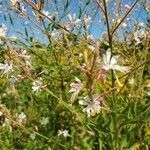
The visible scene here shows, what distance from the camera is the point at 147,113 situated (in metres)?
1.69

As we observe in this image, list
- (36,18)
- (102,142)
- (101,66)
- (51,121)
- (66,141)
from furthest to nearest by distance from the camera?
1. (51,121)
2. (66,141)
3. (36,18)
4. (102,142)
5. (101,66)

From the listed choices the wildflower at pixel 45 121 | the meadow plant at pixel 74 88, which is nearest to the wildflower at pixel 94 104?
the meadow plant at pixel 74 88

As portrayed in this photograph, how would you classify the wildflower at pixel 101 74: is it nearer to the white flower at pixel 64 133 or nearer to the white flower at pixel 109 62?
the white flower at pixel 109 62

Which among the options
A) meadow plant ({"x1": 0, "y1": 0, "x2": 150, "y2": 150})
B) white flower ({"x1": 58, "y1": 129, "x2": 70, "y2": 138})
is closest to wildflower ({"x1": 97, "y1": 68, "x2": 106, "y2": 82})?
meadow plant ({"x1": 0, "y1": 0, "x2": 150, "y2": 150})

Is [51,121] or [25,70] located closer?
[25,70]

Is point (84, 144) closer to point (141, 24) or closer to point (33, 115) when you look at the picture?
point (33, 115)

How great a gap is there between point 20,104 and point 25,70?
1.88 m

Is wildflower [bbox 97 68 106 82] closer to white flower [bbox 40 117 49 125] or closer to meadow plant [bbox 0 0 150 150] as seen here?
meadow plant [bbox 0 0 150 150]

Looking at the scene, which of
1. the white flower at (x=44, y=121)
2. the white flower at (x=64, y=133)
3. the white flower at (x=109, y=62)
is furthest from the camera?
the white flower at (x=44, y=121)

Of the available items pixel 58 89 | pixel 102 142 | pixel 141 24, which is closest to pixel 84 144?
pixel 102 142

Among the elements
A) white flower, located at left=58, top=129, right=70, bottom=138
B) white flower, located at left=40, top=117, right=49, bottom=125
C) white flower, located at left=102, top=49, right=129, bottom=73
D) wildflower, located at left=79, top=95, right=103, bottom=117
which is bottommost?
wildflower, located at left=79, top=95, right=103, bottom=117

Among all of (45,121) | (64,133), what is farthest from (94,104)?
(45,121)

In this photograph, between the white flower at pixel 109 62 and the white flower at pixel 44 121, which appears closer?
the white flower at pixel 109 62

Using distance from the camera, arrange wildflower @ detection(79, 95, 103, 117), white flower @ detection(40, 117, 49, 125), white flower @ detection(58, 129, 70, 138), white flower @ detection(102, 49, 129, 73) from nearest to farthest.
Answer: white flower @ detection(102, 49, 129, 73) → wildflower @ detection(79, 95, 103, 117) → white flower @ detection(58, 129, 70, 138) → white flower @ detection(40, 117, 49, 125)
